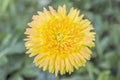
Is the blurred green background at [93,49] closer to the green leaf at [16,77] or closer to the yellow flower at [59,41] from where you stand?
the green leaf at [16,77]

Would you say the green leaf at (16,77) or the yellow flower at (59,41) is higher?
the yellow flower at (59,41)

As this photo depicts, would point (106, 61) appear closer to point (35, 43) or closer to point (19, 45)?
point (19, 45)

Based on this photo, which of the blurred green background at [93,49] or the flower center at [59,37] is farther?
the blurred green background at [93,49]

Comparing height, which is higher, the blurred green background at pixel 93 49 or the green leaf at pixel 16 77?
the blurred green background at pixel 93 49

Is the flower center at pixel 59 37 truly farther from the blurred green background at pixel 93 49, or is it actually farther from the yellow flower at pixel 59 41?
the blurred green background at pixel 93 49

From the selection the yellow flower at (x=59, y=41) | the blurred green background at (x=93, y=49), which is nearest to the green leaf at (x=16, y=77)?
the blurred green background at (x=93, y=49)

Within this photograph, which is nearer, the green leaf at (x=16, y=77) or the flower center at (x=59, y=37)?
the flower center at (x=59, y=37)

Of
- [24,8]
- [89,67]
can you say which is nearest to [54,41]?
[89,67]
